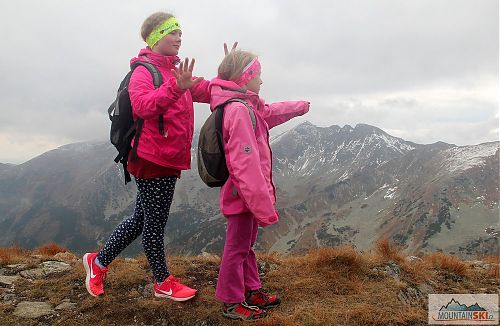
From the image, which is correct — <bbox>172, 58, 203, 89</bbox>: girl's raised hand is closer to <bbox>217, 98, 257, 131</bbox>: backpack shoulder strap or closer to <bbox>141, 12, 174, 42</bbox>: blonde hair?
<bbox>217, 98, 257, 131</bbox>: backpack shoulder strap

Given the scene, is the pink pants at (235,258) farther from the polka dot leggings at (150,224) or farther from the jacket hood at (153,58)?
the jacket hood at (153,58)

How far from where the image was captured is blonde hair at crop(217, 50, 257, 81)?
473 centimetres

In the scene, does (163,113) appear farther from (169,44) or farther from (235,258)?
(235,258)

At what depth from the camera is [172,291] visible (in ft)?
16.4

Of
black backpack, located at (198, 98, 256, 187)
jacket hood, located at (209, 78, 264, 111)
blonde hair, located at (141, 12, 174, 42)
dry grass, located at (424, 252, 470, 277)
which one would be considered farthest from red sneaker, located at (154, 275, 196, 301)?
dry grass, located at (424, 252, 470, 277)

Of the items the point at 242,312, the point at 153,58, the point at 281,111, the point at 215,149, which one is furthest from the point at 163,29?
the point at 242,312

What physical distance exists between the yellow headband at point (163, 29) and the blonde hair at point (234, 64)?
0.78m

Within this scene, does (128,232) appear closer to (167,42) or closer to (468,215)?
(167,42)

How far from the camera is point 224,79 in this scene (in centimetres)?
484

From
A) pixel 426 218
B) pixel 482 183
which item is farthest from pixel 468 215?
pixel 482 183

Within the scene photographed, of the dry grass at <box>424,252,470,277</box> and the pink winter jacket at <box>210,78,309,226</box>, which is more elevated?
the pink winter jacket at <box>210,78,309,226</box>

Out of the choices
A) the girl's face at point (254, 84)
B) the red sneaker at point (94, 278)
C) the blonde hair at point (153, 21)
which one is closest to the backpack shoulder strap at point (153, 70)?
the blonde hair at point (153, 21)

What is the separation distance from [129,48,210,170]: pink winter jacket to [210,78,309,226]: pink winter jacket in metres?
Result: 0.46

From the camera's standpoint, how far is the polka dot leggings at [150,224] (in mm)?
4757
